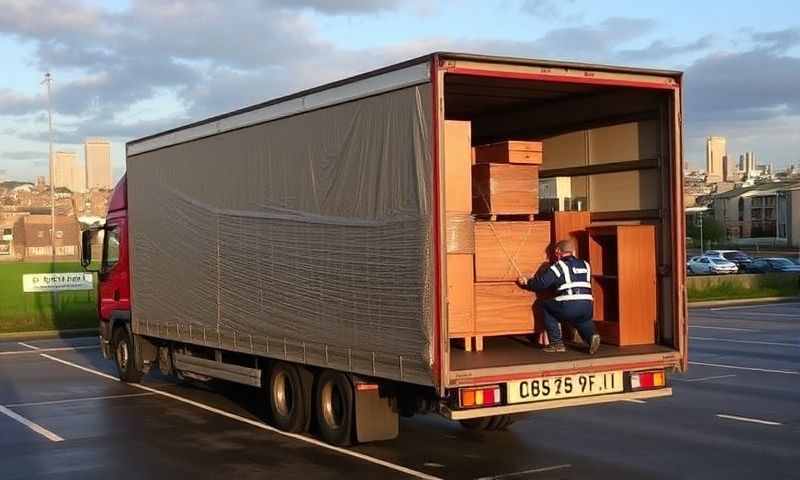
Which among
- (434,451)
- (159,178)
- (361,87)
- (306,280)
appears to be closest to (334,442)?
(434,451)

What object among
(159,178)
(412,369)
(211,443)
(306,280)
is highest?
(159,178)

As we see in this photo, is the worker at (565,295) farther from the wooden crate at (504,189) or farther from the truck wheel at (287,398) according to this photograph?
the truck wheel at (287,398)

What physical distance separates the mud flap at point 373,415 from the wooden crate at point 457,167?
1.98 meters

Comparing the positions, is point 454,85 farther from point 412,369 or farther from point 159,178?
point 159,178

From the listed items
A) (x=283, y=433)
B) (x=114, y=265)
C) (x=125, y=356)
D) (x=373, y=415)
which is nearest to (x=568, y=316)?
(x=373, y=415)

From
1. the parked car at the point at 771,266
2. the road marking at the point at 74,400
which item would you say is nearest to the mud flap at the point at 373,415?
the road marking at the point at 74,400

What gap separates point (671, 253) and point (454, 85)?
2.59 metres

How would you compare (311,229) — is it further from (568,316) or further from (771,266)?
(771,266)

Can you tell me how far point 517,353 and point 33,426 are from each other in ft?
19.6

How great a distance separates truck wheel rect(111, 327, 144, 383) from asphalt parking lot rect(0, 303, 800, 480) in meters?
0.22

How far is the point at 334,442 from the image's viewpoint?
10.0 meters

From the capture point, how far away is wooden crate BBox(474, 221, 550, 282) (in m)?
9.52

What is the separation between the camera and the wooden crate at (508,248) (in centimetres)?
952

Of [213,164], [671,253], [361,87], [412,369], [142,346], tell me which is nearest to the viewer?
[412,369]
